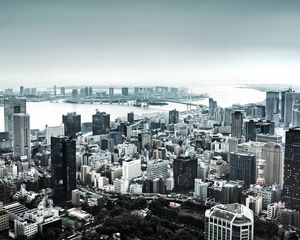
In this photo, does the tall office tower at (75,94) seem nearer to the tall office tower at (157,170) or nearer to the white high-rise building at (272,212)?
the tall office tower at (157,170)

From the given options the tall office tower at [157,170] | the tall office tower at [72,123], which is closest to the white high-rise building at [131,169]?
the tall office tower at [157,170]

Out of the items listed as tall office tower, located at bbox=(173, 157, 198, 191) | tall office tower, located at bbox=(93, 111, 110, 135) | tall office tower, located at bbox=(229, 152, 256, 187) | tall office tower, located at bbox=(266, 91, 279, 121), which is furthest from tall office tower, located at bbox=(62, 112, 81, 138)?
tall office tower, located at bbox=(266, 91, 279, 121)

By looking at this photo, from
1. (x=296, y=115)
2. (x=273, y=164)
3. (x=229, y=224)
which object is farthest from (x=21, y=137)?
(x=296, y=115)

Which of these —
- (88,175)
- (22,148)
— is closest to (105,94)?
(22,148)

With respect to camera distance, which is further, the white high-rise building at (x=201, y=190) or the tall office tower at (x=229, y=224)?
the white high-rise building at (x=201, y=190)

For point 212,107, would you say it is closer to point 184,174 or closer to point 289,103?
point 289,103
